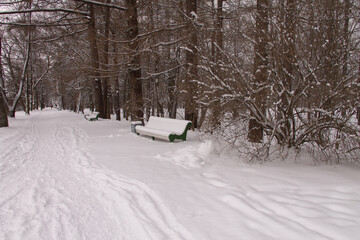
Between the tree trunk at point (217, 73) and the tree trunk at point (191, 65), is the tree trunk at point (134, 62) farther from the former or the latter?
the tree trunk at point (217, 73)

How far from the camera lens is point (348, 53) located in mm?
3840

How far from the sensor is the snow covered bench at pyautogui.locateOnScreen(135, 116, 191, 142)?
699 centimetres

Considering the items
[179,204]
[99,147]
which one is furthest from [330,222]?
[99,147]

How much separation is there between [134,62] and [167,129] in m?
3.35

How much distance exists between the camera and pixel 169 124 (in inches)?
302

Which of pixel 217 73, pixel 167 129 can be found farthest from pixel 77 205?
pixel 167 129

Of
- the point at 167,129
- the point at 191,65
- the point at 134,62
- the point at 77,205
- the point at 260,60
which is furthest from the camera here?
the point at 134,62

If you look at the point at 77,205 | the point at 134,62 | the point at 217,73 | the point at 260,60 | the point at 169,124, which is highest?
the point at 134,62

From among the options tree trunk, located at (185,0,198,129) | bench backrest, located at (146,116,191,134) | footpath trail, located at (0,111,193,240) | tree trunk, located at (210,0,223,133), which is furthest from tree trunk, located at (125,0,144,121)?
footpath trail, located at (0,111,193,240)

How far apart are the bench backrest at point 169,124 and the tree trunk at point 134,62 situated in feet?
5.91

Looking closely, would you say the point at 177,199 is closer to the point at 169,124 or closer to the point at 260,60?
the point at 260,60

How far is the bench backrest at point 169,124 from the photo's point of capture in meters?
7.18

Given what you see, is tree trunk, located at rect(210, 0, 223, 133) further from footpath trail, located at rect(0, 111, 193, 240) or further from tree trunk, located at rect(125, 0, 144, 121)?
tree trunk, located at rect(125, 0, 144, 121)

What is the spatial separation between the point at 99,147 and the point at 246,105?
4180 mm
